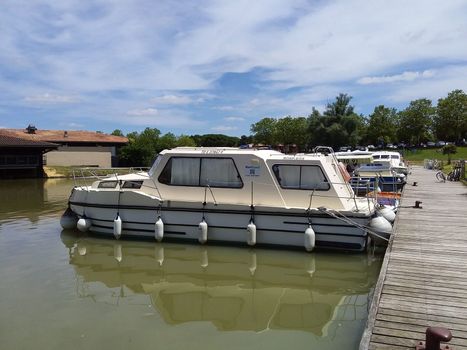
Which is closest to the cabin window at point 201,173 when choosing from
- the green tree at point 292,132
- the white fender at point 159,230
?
the white fender at point 159,230

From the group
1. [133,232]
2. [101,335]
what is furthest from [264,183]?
[101,335]

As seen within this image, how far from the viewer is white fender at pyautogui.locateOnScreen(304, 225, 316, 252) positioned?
10.4 meters

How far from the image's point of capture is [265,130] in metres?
84.1

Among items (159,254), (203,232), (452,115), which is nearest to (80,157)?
(159,254)

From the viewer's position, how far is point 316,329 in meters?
6.61

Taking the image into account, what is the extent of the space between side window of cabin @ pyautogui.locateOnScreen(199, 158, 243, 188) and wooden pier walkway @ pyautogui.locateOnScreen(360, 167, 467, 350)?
431 centimetres

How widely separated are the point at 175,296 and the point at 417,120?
67.2 metres

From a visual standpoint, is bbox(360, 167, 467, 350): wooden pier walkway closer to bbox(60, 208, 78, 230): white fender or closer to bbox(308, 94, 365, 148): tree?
bbox(60, 208, 78, 230): white fender

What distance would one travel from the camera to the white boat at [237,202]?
10.6 m

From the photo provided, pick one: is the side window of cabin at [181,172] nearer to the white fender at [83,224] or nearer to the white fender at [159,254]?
the white fender at [159,254]

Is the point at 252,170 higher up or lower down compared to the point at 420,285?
higher up

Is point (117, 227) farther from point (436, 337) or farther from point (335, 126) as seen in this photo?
point (335, 126)

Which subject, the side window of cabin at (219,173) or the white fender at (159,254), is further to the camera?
the side window of cabin at (219,173)

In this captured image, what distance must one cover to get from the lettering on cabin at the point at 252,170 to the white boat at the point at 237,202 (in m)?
0.03
